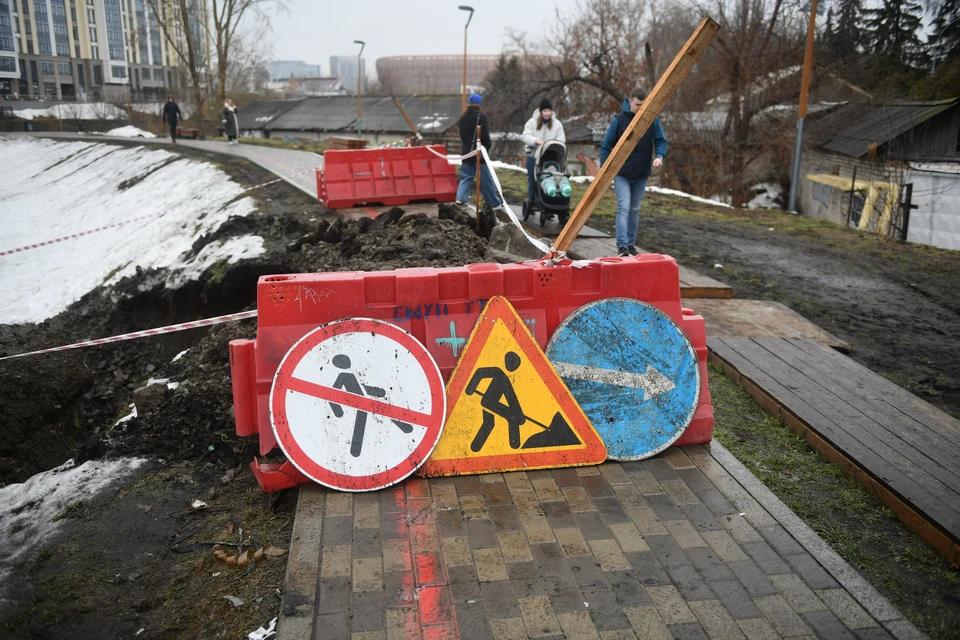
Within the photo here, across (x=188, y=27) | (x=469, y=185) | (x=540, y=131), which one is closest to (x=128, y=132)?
(x=188, y=27)

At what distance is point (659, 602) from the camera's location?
3475mm

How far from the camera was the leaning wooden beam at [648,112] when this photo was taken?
475 cm

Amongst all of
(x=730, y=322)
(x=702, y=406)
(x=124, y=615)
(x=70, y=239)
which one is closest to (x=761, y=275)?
(x=730, y=322)

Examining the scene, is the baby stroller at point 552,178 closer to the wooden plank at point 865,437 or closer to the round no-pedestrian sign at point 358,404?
the wooden plank at point 865,437

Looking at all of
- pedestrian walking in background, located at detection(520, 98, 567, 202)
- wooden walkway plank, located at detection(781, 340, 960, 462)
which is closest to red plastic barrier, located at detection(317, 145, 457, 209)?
pedestrian walking in background, located at detection(520, 98, 567, 202)

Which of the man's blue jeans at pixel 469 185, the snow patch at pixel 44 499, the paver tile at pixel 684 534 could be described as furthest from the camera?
the man's blue jeans at pixel 469 185

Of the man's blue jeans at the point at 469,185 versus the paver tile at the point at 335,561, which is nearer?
the paver tile at the point at 335,561

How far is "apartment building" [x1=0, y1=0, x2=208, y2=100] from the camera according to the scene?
140ft

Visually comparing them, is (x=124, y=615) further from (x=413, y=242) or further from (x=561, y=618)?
(x=413, y=242)

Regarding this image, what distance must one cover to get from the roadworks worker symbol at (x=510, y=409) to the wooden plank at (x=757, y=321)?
3017mm

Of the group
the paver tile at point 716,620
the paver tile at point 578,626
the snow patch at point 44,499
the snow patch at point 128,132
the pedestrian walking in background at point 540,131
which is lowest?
the snow patch at point 44,499

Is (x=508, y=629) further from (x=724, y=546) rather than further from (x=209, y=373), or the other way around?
(x=209, y=373)

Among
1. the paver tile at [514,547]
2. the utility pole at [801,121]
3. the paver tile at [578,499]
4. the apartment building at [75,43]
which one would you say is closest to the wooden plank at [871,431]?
the paver tile at [578,499]

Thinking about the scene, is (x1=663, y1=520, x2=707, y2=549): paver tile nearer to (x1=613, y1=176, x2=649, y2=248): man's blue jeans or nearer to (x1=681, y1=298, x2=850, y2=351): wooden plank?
(x1=681, y1=298, x2=850, y2=351): wooden plank
